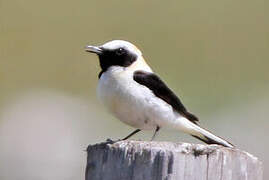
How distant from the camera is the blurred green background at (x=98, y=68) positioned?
12.7m

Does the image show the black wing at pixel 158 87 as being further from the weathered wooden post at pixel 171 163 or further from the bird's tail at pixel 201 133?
the weathered wooden post at pixel 171 163

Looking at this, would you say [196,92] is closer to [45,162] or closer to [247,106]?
[247,106]

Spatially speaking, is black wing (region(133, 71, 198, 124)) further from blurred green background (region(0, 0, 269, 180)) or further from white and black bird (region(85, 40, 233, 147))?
blurred green background (region(0, 0, 269, 180))

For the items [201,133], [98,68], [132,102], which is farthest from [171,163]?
[98,68]

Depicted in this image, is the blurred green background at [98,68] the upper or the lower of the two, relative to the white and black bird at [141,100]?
upper

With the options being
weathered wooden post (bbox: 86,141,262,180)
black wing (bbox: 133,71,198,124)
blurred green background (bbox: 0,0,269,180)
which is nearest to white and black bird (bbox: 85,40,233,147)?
black wing (bbox: 133,71,198,124)

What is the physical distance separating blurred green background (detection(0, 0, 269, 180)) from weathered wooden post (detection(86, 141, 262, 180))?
622cm

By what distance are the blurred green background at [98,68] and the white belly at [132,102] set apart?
13.4 feet

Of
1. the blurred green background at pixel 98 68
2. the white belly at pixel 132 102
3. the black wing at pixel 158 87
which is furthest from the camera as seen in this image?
the blurred green background at pixel 98 68

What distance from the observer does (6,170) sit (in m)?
10.8

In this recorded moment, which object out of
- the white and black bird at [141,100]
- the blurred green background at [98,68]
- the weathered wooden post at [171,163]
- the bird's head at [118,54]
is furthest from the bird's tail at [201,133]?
the blurred green background at [98,68]

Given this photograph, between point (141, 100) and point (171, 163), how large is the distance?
88.2 inches

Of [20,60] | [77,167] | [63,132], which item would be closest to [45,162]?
[77,167]

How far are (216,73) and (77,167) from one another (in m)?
4.61
